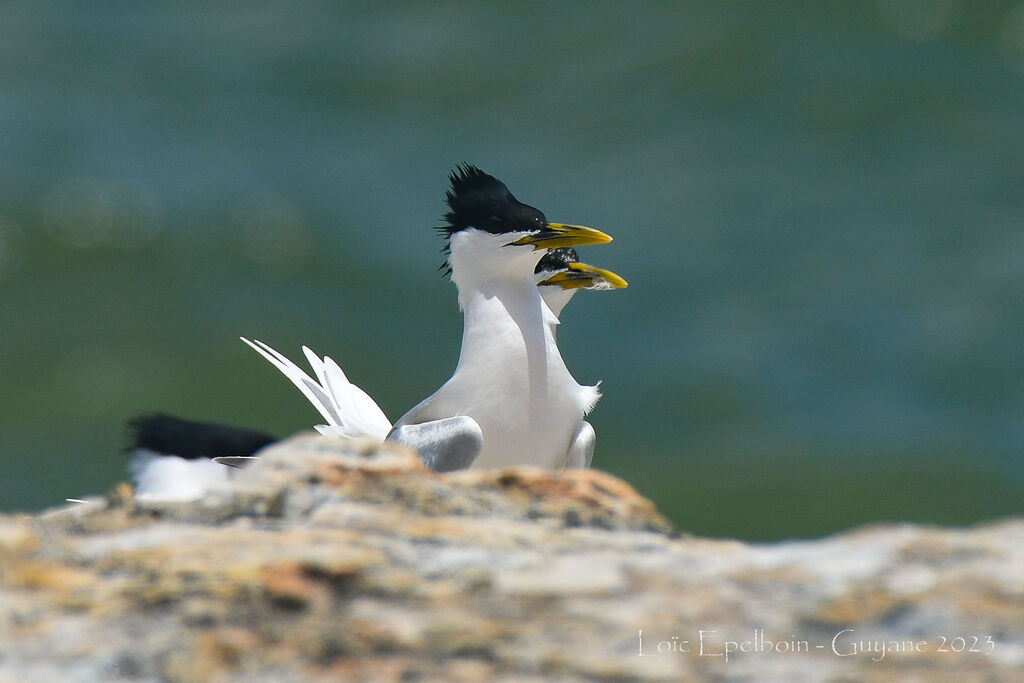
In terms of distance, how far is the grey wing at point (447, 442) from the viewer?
6.75m

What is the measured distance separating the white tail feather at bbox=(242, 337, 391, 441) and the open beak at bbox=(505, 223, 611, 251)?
133 cm

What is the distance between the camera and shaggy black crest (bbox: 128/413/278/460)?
24.2 ft

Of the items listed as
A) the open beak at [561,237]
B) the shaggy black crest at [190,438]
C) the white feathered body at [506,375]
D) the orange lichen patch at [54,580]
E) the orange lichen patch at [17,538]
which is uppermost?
the open beak at [561,237]

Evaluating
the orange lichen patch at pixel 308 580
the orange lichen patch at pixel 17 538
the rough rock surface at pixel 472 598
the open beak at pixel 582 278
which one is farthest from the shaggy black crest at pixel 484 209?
the orange lichen patch at pixel 308 580

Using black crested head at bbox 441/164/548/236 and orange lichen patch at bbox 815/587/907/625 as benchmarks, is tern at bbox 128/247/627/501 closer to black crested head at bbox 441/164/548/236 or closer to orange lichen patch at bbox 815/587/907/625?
black crested head at bbox 441/164/548/236

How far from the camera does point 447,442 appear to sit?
6.78 meters

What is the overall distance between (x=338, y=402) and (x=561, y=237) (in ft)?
5.71

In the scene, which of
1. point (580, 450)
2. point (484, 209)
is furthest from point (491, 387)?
point (484, 209)

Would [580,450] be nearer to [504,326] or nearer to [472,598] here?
[504,326]

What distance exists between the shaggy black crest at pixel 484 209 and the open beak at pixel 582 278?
2.36ft

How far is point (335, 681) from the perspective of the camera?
335cm

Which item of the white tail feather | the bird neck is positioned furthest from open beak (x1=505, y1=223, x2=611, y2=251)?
the white tail feather

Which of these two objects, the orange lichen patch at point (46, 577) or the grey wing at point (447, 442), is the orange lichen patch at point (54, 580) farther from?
the grey wing at point (447, 442)

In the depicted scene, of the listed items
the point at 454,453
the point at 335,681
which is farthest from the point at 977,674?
the point at 454,453
